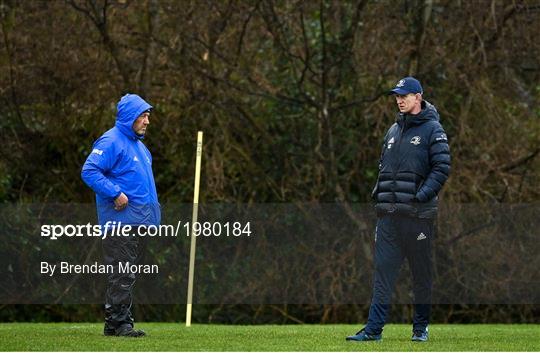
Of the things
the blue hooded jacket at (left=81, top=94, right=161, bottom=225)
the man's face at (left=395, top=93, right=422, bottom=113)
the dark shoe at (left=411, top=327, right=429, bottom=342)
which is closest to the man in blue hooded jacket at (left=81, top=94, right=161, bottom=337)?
the blue hooded jacket at (left=81, top=94, right=161, bottom=225)

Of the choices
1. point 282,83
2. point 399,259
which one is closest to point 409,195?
point 399,259

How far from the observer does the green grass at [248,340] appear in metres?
8.54

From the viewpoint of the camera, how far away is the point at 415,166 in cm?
895

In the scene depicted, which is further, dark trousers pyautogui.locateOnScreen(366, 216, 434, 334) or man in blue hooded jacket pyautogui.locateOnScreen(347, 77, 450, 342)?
dark trousers pyautogui.locateOnScreen(366, 216, 434, 334)

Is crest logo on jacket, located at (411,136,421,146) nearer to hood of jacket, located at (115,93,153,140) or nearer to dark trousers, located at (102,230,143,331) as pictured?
hood of jacket, located at (115,93,153,140)

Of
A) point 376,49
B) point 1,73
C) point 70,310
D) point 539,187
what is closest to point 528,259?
point 539,187

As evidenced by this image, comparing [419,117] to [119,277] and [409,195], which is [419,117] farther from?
[119,277]

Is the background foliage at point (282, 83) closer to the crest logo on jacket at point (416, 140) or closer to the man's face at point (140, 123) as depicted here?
the man's face at point (140, 123)

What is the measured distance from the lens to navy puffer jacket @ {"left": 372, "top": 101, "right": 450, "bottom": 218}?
29.2 feet

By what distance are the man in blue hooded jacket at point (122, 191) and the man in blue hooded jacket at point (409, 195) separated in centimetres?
181

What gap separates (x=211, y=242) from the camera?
1658 centimetres

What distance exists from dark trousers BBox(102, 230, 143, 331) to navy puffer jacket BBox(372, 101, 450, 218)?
1.96 m

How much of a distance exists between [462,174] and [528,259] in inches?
56.9

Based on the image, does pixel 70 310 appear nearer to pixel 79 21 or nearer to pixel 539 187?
pixel 79 21
